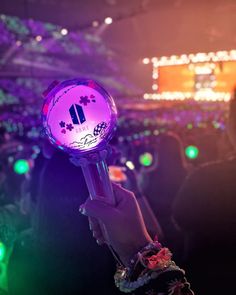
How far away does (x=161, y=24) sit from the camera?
17656 millimetres

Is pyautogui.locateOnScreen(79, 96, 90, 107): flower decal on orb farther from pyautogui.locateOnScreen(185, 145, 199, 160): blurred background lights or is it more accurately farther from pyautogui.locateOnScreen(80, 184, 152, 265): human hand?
pyautogui.locateOnScreen(185, 145, 199, 160): blurred background lights

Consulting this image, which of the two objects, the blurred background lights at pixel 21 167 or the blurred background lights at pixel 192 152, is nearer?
the blurred background lights at pixel 21 167

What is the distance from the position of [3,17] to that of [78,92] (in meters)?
18.0

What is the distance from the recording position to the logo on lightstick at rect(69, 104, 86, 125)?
0.95 meters

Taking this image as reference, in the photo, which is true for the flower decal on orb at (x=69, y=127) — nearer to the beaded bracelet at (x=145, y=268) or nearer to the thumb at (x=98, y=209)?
the thumb at (x=98, y=209)

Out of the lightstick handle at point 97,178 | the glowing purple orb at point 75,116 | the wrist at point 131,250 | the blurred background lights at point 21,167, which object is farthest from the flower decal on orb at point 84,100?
the blurred background lights at point 21,167

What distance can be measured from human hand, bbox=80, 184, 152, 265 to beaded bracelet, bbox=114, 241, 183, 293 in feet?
0.06

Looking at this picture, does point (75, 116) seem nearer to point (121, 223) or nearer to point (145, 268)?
point (121, 223)

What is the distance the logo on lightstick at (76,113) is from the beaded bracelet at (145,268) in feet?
1.14

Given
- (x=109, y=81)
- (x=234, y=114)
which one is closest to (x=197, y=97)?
(x=109, y=81)

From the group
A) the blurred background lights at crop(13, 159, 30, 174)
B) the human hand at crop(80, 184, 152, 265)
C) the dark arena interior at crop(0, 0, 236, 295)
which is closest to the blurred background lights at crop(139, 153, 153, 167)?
the dark arena interior at crop(0, 0, 236, 295)

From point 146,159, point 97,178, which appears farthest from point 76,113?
point 146,159

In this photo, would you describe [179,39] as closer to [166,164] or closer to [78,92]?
[166,164]

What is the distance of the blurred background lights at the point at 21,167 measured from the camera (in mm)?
4500
